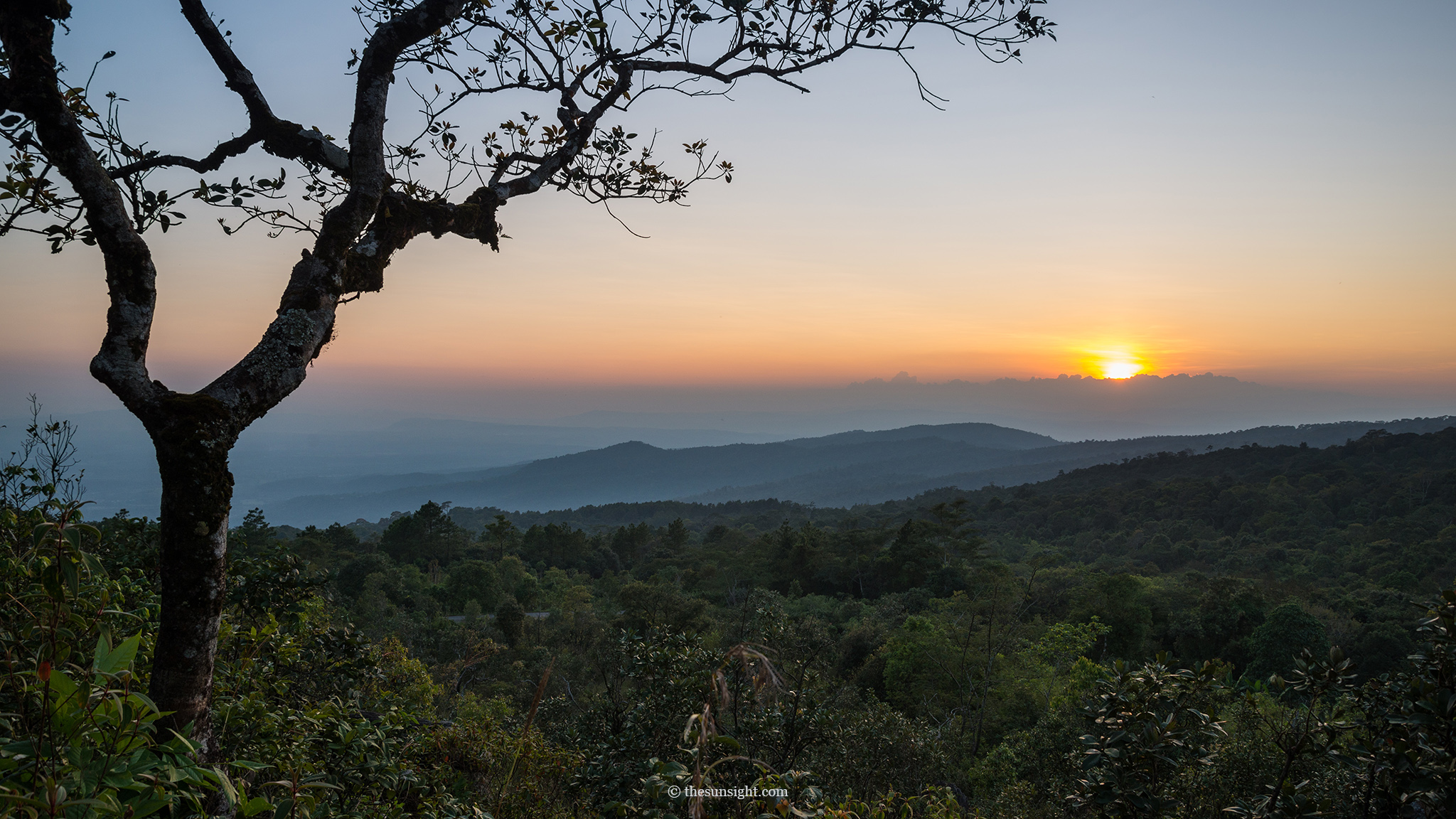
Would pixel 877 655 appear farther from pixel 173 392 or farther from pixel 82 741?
pixel 82 741

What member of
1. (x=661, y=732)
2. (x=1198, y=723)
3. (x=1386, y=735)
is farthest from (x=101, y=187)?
(x=1386, y=735)

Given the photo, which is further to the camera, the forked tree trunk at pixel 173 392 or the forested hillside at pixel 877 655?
the forested hillside at pixel 877 655

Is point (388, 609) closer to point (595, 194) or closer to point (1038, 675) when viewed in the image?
point (1038, 675)

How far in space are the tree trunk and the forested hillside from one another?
0.29 m

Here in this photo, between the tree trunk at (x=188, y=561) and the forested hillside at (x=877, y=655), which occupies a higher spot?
the tree trunk at (x=188, y=561)

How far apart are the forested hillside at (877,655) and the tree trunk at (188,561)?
285 mm

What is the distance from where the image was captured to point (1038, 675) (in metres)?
21.5

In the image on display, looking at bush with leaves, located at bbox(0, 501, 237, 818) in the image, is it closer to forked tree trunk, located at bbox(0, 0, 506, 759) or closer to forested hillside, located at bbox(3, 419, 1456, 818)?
forested hillside, located at bbox(3, 419, 1456, 818)

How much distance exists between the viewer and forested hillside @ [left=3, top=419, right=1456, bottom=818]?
275 cm

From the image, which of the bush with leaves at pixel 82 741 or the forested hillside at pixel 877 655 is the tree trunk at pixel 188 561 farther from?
the bush with leaves at pixel 82 741

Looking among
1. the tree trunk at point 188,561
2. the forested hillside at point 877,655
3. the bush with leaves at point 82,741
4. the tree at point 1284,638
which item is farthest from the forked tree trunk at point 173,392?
the tree at point 1284,638

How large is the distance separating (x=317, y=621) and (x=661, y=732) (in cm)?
580

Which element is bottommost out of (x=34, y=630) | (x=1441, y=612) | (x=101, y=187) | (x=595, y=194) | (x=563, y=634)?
(x=563, y=634)

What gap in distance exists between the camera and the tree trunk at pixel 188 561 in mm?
2363
